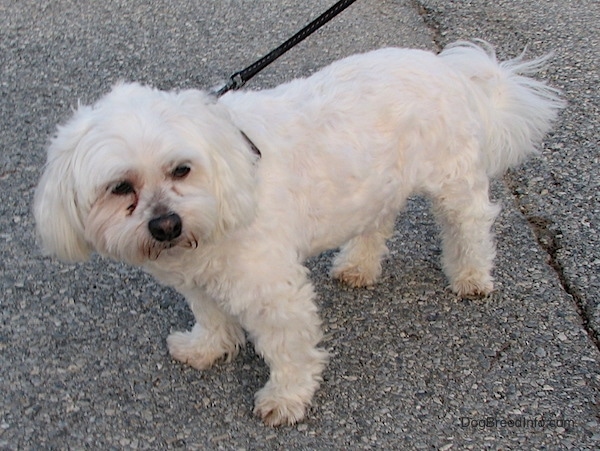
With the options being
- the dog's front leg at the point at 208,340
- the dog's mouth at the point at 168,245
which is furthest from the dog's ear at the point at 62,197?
the dog's front leg at the point at 208,340

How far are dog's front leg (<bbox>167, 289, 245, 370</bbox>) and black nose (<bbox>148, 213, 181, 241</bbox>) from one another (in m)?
0.89

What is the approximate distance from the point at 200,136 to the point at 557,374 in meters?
1.90

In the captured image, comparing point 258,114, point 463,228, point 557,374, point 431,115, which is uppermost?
point 258,114

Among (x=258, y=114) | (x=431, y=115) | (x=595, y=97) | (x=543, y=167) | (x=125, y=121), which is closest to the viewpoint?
(x=125, y=121)

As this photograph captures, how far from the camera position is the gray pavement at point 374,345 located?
3.15m

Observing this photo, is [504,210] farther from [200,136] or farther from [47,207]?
[47,207]

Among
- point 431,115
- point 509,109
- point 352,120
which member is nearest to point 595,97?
point 509,109

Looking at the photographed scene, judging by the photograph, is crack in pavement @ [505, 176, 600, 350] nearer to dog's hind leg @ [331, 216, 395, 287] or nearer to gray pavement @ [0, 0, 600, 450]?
gray pavement @ [0, 0, 600, 450]

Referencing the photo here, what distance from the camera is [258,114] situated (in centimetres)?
299

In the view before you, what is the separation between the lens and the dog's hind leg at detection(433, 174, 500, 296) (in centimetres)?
363

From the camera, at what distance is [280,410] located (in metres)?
3.19

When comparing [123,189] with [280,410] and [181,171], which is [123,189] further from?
[280,410]

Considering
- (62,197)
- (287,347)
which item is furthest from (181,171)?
(287,347)

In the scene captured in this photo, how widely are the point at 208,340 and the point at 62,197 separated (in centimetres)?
113
